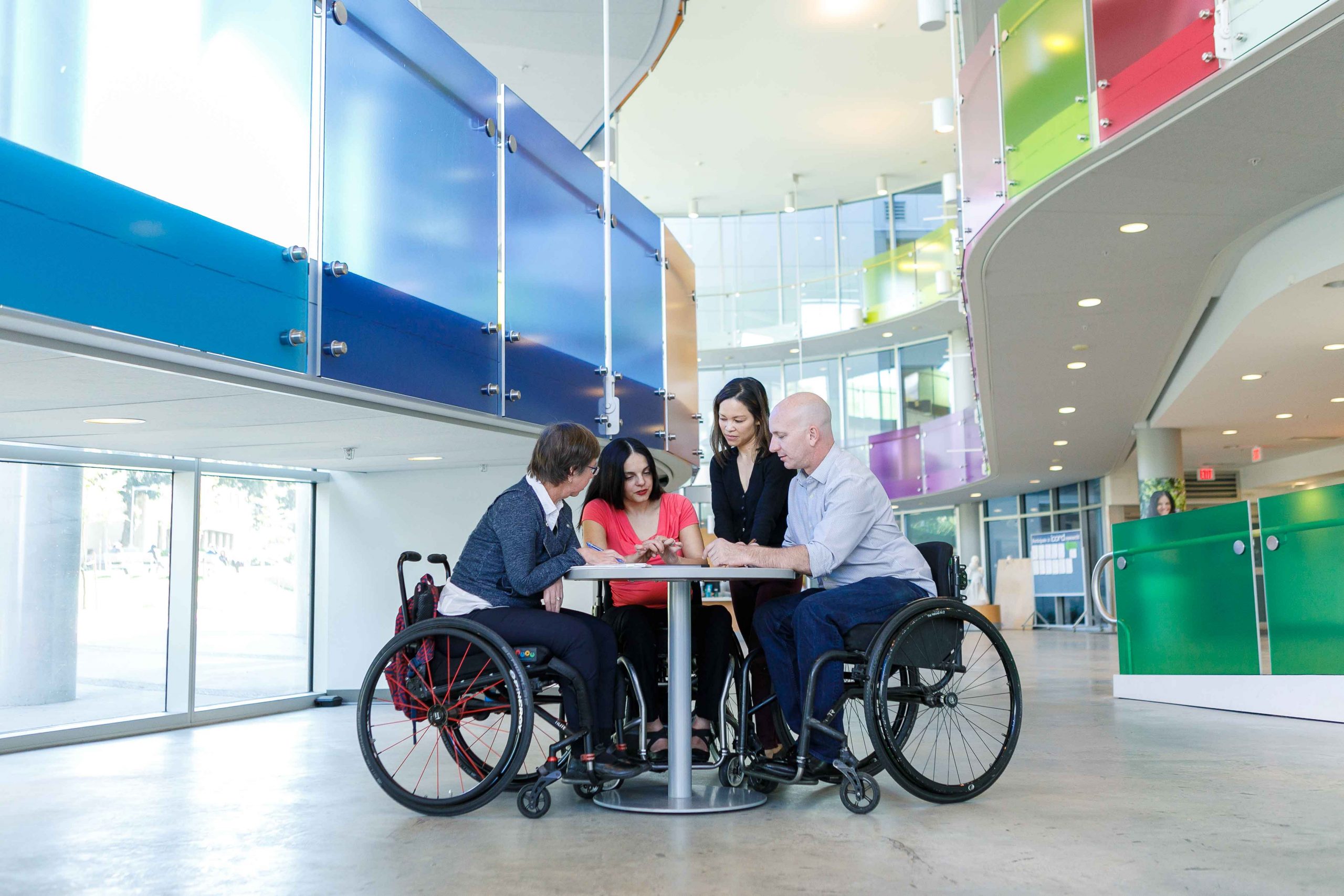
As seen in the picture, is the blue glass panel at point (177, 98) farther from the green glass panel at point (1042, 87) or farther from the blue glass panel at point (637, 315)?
the green glass panel at point (1042, 87)

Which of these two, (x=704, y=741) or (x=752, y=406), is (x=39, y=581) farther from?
(x=752, y=406)

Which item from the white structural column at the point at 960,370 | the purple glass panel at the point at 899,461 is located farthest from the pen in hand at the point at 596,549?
the white structural column at the point at 960,370

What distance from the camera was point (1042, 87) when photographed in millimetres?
5945

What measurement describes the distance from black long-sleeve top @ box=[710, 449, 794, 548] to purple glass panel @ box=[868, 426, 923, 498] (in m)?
14.5

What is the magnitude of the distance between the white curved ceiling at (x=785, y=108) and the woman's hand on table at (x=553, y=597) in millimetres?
10909

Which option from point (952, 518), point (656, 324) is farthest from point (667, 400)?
point (952, 518)

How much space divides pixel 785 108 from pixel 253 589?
11839mm

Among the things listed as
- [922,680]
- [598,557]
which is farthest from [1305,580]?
[598,557]

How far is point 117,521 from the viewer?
5.61m

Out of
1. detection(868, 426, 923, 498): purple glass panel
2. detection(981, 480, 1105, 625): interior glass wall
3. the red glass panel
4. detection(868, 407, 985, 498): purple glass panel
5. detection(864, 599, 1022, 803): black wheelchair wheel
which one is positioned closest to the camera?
detection(864, 599, 1022, 803): black wheelchair wheel

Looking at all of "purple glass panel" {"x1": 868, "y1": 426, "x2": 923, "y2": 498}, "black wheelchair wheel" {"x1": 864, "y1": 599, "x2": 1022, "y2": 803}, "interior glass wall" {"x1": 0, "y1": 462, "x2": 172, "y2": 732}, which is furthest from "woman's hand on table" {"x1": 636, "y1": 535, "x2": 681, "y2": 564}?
"purple glass panel" {"x1": 868, "y1": 426, "x2": 923, "y2": 498}

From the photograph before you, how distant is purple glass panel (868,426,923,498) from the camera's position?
59.2 ft

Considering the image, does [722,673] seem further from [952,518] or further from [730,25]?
[952,518]

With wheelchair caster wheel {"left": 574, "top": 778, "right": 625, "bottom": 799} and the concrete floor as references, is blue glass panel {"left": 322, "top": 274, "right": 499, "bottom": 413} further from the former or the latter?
wheelchair caster wheel {"left": 574, "top": 778, "right": 625, "bottom": 799}
